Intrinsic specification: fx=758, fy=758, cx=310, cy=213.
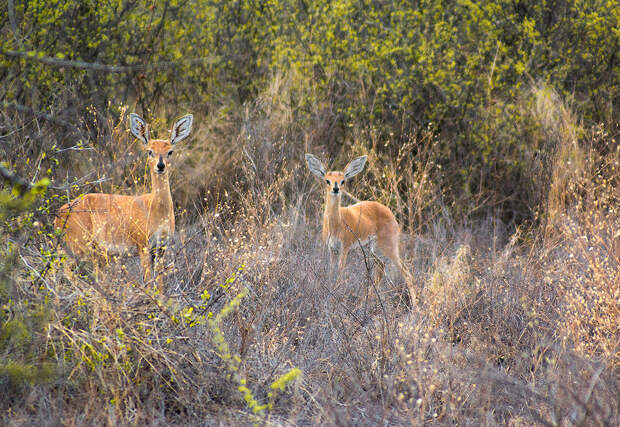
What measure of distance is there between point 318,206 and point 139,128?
2.36 metres

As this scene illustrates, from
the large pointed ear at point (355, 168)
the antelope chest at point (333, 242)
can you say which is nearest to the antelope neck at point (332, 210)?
the antelope chest at point (333, 242)

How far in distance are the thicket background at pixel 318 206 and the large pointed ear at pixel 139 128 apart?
0.20 meters

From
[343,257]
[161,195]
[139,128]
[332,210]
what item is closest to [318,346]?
[161,195]

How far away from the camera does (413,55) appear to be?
8.48 meters

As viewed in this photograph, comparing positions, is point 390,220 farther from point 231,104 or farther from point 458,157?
point 231,104

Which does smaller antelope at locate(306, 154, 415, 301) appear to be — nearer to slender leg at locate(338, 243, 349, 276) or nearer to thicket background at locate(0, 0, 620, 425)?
slender leg at locate(338, 243, 349, 276)

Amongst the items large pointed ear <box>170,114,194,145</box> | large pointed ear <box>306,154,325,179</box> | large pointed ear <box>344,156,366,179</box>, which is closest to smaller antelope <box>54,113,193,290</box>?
large pointed ear <box>170,114,194,145</box>

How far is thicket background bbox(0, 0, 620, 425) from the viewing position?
12.1ft

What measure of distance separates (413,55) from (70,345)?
5.80m

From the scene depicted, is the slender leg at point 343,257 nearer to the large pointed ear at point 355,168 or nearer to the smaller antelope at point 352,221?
the smaller antelope at point 352,221

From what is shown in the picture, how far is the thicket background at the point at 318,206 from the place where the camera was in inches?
146

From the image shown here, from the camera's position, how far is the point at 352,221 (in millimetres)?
7266

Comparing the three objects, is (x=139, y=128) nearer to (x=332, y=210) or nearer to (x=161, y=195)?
(x=161, y=195)

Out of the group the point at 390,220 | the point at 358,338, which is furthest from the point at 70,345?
the point at 390,220
